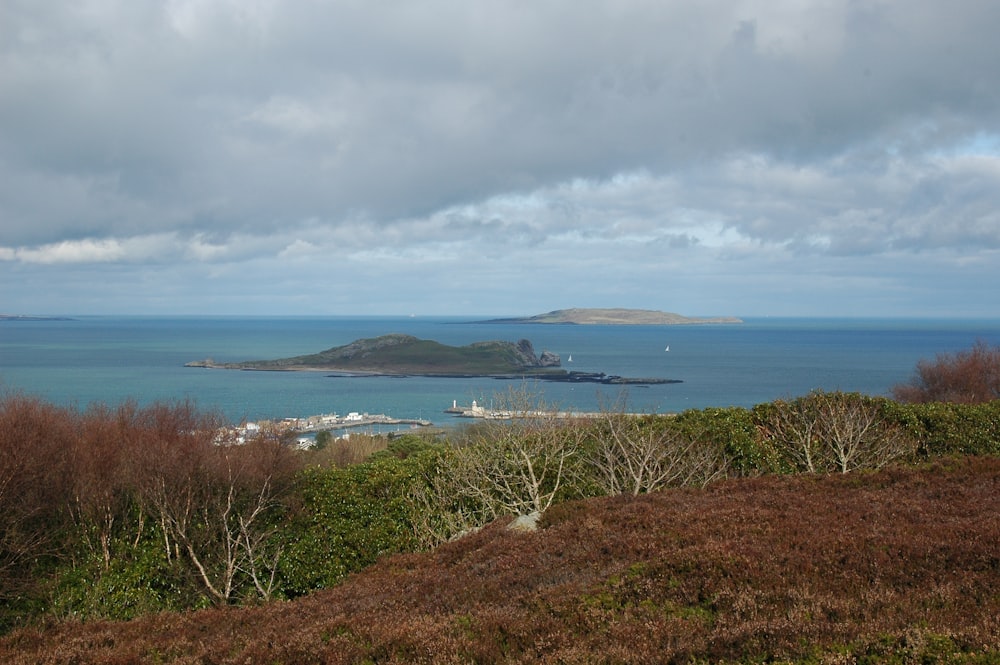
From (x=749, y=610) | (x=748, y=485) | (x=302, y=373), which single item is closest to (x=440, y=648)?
(x=749, y=610)

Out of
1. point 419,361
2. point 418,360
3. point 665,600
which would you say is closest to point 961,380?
point 665,600

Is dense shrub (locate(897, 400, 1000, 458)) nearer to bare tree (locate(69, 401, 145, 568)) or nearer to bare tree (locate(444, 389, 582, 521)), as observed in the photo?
bare tree (locate(444, 389, 582, 521))

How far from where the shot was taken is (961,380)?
4575 cm

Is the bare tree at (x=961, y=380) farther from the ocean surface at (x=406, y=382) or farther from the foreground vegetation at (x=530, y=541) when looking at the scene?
the ocean surface at (x=406, y=382)

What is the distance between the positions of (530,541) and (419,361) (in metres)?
150

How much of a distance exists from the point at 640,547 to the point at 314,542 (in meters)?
8.13

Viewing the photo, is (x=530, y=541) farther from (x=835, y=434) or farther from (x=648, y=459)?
(x=835, y=434)

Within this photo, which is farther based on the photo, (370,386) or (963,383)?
(370,386)

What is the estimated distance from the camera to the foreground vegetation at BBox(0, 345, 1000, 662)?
6250mm

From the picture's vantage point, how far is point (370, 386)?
5089 inches

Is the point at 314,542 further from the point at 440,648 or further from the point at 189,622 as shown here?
the point at 440,648

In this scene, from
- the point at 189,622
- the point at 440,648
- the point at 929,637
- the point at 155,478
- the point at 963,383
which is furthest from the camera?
the point at 963,383

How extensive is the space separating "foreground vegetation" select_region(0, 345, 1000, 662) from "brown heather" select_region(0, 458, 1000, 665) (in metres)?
0.04

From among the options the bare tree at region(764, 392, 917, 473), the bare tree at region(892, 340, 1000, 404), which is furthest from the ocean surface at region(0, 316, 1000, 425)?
the bare tree at region(764, 392, 917, 473)
